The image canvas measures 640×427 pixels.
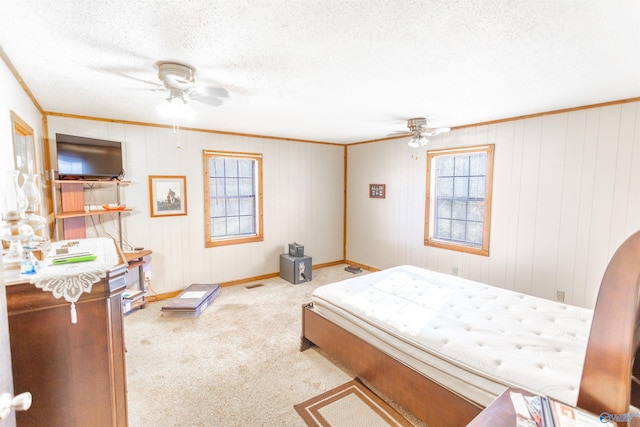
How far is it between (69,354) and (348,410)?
1781 mm

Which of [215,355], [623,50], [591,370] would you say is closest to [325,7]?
[591,370]

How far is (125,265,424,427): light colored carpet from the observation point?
218 centimetres

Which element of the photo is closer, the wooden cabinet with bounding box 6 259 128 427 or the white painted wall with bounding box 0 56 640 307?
the wooden cabinet with bounding box 6 259 128 427

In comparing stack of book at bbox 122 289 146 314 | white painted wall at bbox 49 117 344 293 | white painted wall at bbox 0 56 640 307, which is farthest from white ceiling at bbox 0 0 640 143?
stack of book at bbox 122 289 146 314

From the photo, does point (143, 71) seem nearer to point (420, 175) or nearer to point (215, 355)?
point (215, 355)

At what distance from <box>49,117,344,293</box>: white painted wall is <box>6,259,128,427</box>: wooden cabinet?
10.3 ft

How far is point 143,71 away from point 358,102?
1873 mm

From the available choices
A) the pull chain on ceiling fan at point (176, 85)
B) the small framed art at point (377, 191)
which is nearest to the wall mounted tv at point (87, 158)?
the pull chain on ceiling fan at point (176, 85)

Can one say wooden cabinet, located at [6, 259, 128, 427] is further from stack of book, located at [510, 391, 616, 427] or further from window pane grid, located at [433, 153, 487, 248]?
window pane grid, located at [433, 153, 487, 248]

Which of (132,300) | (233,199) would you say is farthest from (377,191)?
(132,300)

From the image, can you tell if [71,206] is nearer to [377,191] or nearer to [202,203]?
[202,203]

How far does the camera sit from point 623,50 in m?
1.87

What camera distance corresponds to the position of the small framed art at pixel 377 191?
5.43 m

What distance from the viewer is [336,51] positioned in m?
1.91
